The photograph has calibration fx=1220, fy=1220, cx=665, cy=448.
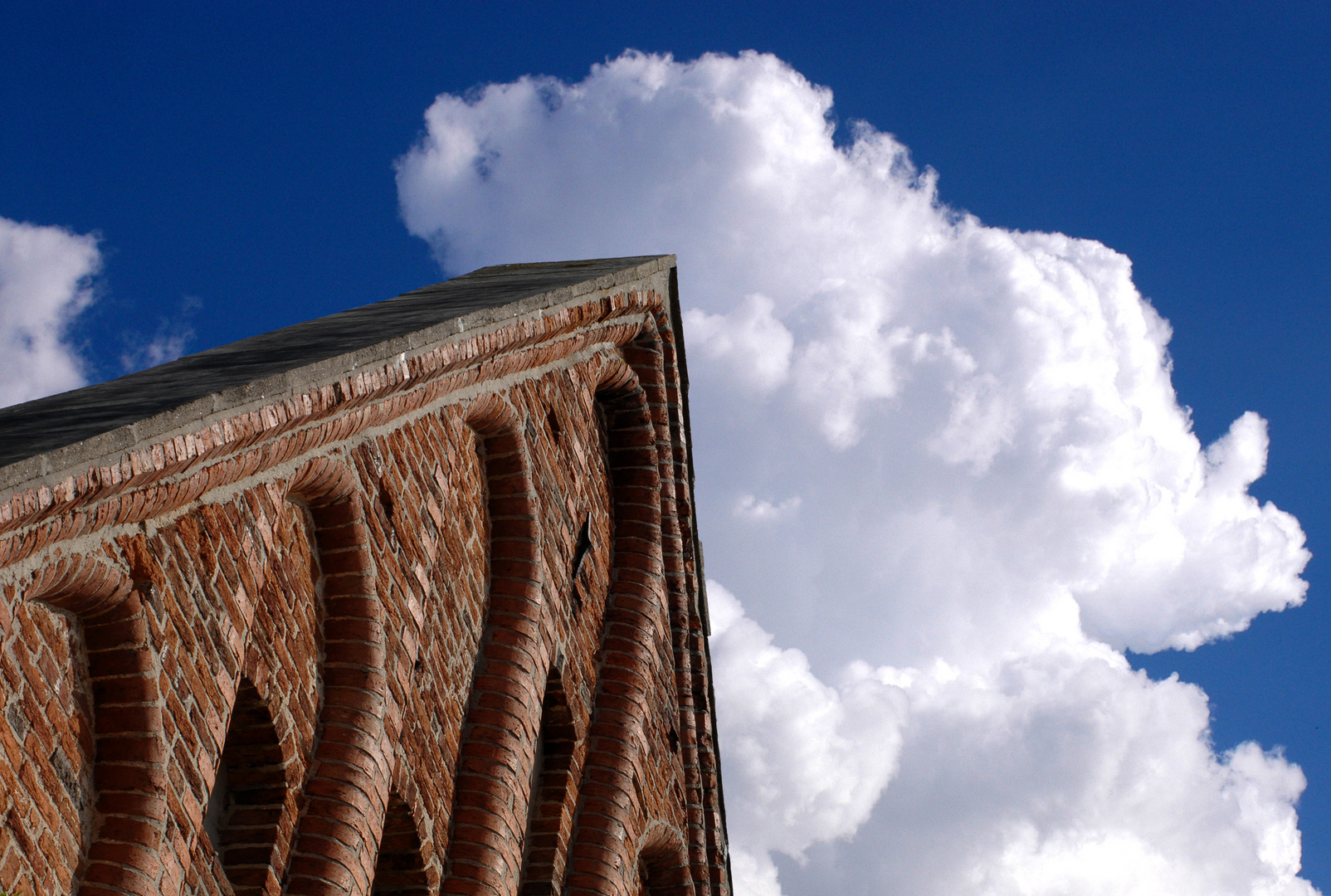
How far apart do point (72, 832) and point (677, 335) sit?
5662 mm

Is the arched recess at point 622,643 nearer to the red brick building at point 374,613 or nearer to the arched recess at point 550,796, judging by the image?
the red brick building at point 374,613

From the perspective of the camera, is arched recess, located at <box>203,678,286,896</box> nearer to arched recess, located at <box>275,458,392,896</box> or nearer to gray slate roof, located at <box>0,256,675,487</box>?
arched recess, located at <box>275,458,392,896</box>

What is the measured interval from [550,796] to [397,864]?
1.47 meters

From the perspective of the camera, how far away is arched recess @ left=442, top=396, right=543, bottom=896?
5.28 m

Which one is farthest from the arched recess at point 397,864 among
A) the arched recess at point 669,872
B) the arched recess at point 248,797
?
the arched recess at point 669,872

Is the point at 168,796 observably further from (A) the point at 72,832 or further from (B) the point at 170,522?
(B) the point at 170,522

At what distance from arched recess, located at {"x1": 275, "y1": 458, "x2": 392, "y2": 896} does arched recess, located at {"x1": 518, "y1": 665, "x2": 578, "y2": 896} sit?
1.52 meters

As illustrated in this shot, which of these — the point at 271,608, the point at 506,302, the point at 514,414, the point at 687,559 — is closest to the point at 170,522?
the point at 271,608

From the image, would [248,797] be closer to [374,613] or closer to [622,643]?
[374,613]

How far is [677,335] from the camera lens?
841cm

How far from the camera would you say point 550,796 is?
6316mm

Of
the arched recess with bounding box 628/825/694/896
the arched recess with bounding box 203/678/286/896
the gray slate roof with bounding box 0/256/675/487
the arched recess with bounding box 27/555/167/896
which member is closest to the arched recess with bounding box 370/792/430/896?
the arched recess with bounding box 203/678/286/896

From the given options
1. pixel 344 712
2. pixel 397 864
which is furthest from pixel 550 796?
pixel 344 712

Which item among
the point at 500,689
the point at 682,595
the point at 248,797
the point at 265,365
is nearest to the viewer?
the point at 265,365
